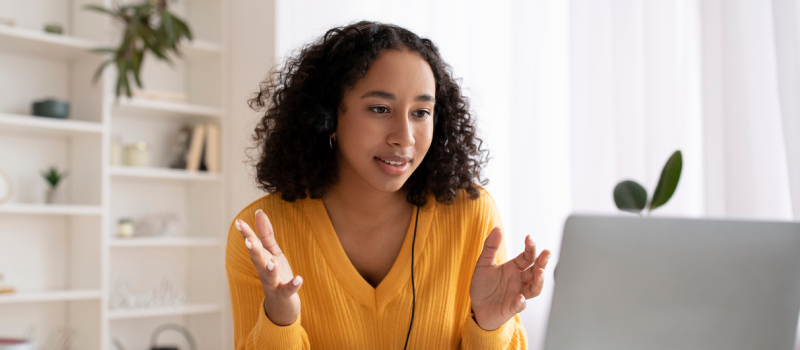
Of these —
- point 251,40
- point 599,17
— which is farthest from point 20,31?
point 599,17

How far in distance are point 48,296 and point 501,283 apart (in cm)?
217

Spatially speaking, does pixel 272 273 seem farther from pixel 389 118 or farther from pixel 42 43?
pixel 42 43

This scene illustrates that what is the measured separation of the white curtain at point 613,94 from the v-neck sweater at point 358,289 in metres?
0.73

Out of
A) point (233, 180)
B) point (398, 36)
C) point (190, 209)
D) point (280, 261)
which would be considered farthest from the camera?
point (190, 209)

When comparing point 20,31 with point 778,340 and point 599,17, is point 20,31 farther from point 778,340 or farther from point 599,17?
point 778,340

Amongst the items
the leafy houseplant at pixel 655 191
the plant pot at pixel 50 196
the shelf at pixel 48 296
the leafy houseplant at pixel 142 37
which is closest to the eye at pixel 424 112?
the leafy houseplant at pixel 655 191

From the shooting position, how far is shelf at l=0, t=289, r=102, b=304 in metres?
2.29

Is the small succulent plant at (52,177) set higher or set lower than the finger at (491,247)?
higher

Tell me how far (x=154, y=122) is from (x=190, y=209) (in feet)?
1.63

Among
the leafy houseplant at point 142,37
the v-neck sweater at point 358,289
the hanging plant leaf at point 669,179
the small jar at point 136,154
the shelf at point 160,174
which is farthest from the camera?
the small jar at point 136,154

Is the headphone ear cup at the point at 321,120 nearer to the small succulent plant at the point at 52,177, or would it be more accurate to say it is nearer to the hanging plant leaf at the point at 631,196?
the hanging plant leaf at the point at 631,196

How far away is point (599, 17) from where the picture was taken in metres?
2.40

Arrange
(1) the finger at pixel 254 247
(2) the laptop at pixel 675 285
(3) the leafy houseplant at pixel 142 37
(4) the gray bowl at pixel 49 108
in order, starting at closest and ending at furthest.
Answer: (2) the laptop at pixel 675 285 → (1) the finger at pixel 254 247 → (3) the leafy houseplant at pixel 142 37 → (4) the gray bowl at pixel 49 108

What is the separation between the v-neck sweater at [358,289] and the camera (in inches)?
47.9
